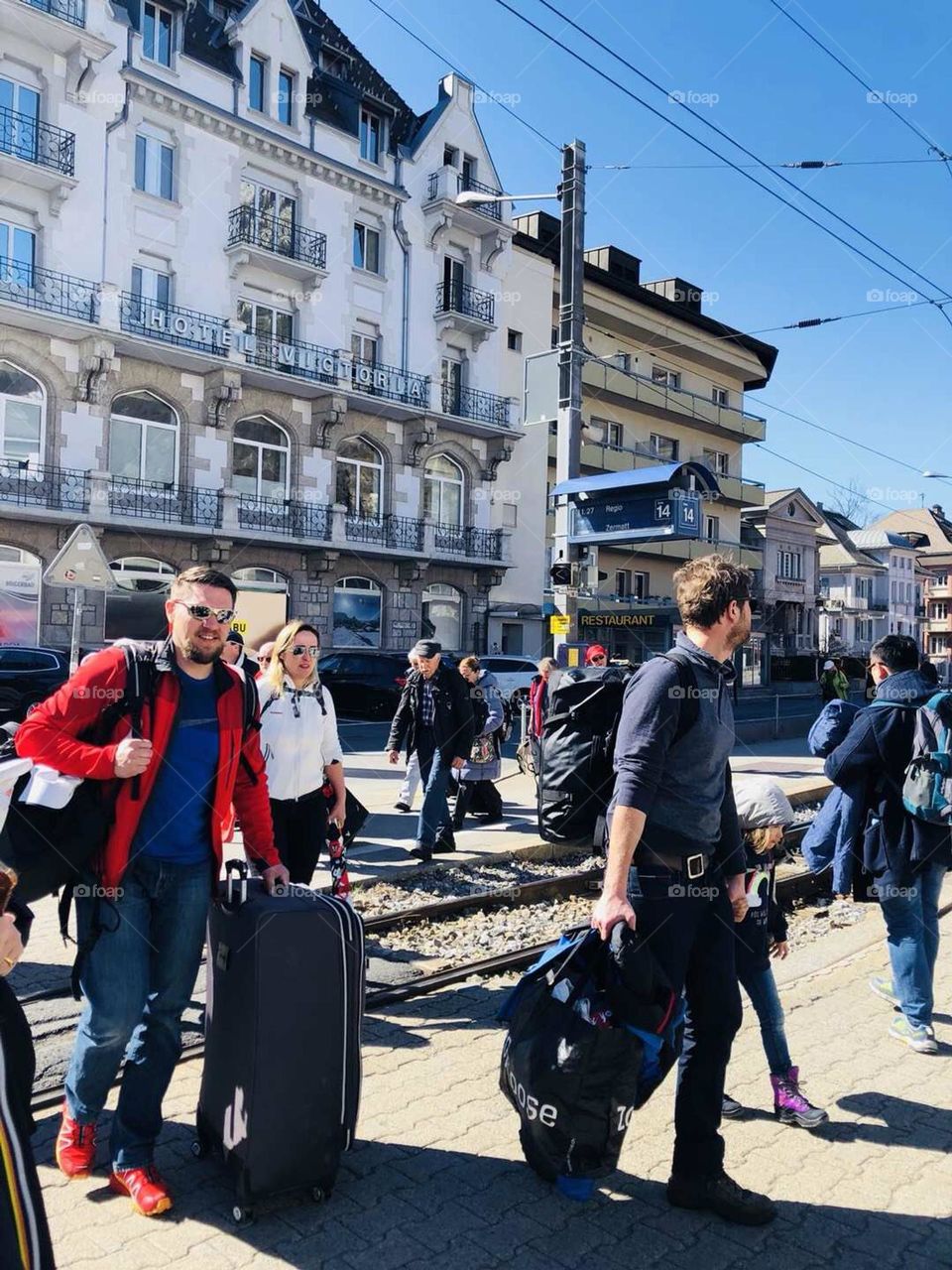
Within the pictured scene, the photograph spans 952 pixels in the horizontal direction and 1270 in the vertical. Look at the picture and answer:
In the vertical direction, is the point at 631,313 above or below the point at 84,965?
above

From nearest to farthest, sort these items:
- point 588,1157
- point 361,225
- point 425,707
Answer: point 588,1157 → point 425,707 → point 361,225

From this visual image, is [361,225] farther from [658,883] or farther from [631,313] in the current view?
[658,883]

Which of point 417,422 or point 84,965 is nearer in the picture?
point 84,965

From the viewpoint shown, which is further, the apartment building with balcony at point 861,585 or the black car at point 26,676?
the apartment building with balcony at point 861,585

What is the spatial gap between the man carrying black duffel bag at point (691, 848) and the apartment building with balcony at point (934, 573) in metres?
96.3

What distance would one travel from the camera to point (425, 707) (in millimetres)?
8875

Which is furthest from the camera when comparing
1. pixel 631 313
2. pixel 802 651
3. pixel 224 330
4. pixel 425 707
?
pixel 802 651

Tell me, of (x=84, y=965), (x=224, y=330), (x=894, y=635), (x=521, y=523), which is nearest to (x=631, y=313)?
(x=521, y=523)

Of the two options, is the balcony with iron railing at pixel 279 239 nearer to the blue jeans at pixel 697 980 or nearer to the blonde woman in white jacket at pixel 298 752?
the blonde woman in white jacket at pixel 298 752

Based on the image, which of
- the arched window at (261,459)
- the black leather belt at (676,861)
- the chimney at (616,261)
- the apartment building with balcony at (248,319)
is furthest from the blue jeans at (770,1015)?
the chimney at (616,261)

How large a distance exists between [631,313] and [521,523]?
1037 centimetres

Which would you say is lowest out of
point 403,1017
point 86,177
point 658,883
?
point 403,1017

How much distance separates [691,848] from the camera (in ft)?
10.9

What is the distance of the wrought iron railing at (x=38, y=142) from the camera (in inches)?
948
